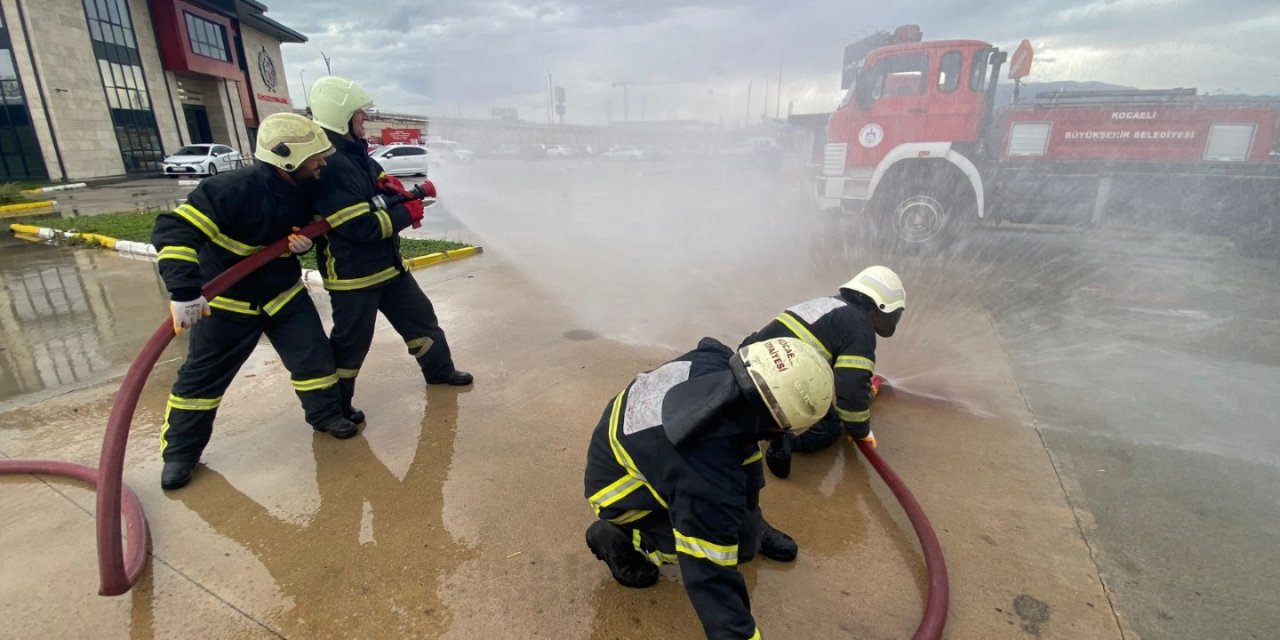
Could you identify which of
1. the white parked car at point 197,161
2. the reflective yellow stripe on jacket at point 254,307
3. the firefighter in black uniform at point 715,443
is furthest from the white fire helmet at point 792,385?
the white parked car at point 197,161

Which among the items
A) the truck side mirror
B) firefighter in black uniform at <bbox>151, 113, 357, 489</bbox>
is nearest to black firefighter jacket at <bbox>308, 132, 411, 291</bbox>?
firefighter in black uniform at <bbox>151, 113, 357, 489</bbox>

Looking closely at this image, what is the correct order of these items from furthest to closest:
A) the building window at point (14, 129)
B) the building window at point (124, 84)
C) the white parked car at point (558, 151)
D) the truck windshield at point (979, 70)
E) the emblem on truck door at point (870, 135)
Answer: the white parked car at point (558, 151), the building window at point (124, 84), the building window at point (14, 129), the emblem on truck door at point (870, 135), the truck windshield at point (979, 70)

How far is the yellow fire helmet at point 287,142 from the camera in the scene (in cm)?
272

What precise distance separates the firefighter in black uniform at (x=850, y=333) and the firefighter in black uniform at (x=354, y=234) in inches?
79.6

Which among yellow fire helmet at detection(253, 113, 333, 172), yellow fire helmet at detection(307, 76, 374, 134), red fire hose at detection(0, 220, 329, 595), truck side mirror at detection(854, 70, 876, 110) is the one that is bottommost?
red fire hose at detection(0, 220, 329, 595)

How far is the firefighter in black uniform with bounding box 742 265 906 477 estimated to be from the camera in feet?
8.59

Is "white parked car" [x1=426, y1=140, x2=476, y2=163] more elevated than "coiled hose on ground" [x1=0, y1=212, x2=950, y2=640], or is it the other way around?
"white parked car" [x1=426, y1=140, x2=476, y2=163]

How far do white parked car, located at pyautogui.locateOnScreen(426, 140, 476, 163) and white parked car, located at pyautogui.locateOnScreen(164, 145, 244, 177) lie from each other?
6588mm

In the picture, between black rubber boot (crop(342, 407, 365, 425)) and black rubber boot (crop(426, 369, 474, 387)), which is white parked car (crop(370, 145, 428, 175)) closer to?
black rubber boot (crop(426, 369, 474, 387))

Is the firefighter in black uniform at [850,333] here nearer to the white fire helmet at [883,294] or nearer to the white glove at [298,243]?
the white fire helmet at [883,294]

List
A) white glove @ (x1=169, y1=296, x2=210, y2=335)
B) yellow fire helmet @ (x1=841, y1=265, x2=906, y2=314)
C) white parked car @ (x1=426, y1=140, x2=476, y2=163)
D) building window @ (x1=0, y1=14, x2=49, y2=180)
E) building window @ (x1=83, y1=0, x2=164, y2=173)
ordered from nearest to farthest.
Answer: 1. white glove @ (x1=169, y1=296, x2=210, y2=335)
2. yellow fire helmet @ (x1=841, y1=265, x2=906, y2=314)
3. building window @ (x1=0, y1=14, x2=49, y2=180)
4. white parked car @ (x1=426, y1=140, x2=476, y2=163)
5. building window @ (x1=83, y1=0, x2=164, y2=173)

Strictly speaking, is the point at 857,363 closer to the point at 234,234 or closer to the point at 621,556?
the point at 621,556

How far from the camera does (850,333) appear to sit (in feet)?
8.66

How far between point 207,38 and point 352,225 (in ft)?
107
